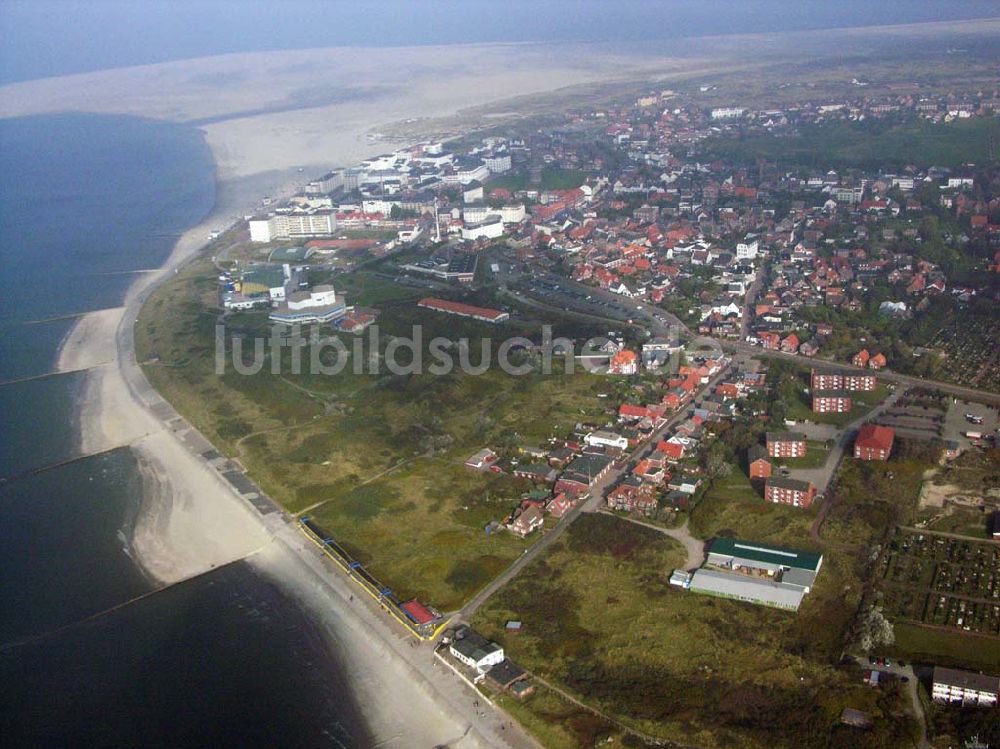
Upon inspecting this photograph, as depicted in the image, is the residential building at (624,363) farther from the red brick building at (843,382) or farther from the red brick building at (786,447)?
the red brick building at (786,447)

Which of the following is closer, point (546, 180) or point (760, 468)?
point (760, 468)

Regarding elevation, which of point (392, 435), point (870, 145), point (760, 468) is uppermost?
point (870, 145)

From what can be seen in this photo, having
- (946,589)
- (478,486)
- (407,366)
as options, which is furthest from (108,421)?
(946,589)

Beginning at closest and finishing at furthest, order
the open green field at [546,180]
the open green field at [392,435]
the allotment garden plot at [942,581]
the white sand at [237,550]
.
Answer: the white sand at [237,550], the allotment garden plot at [942,581], the open green field at [392,435], the open green field at [546,180]

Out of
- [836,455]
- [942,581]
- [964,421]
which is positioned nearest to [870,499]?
[836,455]

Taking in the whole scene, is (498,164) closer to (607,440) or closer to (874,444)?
(607,440)

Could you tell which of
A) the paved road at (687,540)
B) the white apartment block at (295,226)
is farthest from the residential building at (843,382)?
the white apartment block at (295,226)

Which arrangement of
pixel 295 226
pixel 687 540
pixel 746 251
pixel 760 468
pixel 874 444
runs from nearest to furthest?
1. pixel 687 540
2. pixel 760 468
3. pixel 874 444
4. pixel 746 251
5. pixel 295 226
